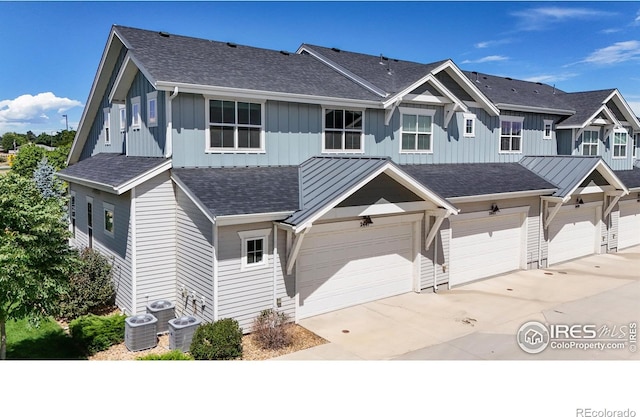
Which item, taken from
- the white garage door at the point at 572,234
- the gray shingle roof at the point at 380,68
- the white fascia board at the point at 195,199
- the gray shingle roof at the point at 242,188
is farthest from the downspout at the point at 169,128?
the white garage door at the point at 572,234

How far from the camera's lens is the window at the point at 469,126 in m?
16.9

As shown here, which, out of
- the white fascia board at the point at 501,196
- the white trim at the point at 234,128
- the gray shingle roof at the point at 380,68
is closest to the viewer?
the white trim at the point at 234,128

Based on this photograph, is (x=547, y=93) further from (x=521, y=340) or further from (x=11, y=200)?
(x=11, y=200)

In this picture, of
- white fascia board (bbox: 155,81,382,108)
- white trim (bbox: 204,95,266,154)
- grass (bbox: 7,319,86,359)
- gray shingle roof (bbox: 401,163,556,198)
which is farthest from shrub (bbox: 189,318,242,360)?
gray shingle roof (bbox: 401,163,556,198)

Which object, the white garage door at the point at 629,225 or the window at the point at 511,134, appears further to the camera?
the white garage door at the point at 629,225

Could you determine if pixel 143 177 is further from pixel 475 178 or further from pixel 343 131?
pixel 475 178

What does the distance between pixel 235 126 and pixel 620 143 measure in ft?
59.7

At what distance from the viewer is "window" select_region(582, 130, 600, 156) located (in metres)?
20.2

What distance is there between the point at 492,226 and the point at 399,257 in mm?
4251

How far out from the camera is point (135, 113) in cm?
1341

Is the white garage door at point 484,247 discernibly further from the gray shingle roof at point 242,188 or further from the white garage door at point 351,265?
→ the gray shingle roof at point 242,188

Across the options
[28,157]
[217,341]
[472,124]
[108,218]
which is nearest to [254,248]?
[217,341]

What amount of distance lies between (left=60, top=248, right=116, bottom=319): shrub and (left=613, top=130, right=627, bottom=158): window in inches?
822

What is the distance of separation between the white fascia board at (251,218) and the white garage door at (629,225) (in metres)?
16.8
